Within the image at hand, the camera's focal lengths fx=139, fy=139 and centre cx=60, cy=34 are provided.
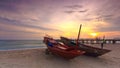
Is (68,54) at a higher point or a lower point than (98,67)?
higher

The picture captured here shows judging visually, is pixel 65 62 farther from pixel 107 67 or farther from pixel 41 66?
pixel 107 67

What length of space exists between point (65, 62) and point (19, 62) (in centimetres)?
410

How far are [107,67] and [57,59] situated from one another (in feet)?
14.9

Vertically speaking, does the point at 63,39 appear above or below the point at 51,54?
above

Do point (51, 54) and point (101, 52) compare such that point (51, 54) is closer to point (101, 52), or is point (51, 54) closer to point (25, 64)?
point (25, 64)

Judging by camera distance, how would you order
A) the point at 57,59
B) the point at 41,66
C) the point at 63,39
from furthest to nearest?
the point at 63,39 → the point at 57,59 → the point at 41,66

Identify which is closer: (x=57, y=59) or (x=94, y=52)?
(x=57, y=59)

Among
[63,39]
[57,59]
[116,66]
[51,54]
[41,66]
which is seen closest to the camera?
[41,66]

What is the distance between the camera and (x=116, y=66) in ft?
40.3

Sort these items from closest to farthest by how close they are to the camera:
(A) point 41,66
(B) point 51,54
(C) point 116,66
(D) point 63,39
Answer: (A) point 41,66
(C) point 116,66
(B) point 51,54
(D) point 63,39

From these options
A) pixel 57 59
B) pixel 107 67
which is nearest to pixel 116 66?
pixel 107 67

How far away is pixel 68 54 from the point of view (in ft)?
39.4

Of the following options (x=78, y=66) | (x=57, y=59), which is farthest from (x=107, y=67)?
(x=57, y=59)

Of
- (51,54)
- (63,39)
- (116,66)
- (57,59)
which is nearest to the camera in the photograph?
(116,66)
